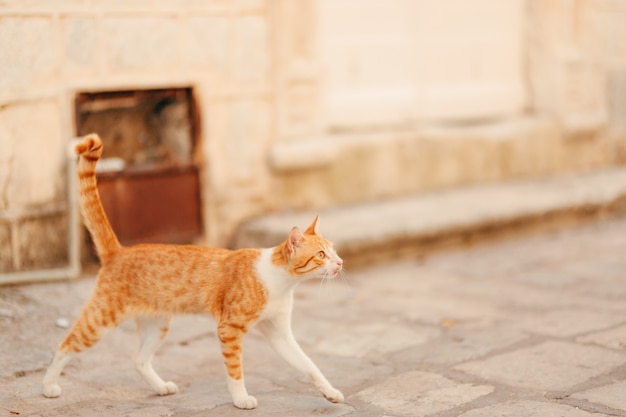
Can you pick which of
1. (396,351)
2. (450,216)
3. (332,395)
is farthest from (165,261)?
(450,216)

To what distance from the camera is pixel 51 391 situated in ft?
12.2

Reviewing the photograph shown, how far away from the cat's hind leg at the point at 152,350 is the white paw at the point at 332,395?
0.65 m

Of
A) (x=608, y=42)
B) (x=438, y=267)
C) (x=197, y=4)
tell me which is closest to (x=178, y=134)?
(x=197, y=4)

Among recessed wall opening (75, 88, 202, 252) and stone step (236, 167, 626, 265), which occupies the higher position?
recessed wall opening (75, 88, 202, 252)

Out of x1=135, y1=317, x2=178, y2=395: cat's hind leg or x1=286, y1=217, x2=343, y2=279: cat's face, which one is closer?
x1=286, y1=217, x2=343, y2=279: cat's face

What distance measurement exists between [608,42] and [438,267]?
315cm

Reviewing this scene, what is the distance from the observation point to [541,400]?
12.0 ft

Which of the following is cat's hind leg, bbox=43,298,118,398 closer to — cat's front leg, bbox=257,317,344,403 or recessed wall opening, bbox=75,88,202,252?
cat's front leg, bbox=257,317,344,403

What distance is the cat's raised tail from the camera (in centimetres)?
366

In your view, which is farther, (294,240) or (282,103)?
(282,103)

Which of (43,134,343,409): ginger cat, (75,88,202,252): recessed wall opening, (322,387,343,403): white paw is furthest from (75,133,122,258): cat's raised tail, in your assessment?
(75,88,202,252): recessed wall opening

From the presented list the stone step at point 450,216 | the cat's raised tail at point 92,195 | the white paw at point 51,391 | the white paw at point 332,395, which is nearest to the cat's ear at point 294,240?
the white paw at point 332,395

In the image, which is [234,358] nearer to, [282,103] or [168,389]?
[168,389]

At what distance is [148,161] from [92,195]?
88.3 inches
